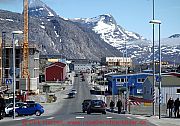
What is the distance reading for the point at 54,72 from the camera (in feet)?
555

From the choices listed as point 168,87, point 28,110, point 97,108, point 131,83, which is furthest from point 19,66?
point 97,108

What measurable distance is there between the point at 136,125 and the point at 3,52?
3924 inches

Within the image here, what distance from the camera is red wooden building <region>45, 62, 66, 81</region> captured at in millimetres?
166000

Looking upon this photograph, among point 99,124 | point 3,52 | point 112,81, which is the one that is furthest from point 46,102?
point 99,124

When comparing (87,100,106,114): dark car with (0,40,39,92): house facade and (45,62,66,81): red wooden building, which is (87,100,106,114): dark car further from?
(45,62,66,81): red wooden building

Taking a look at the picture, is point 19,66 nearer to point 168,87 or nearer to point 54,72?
point 54,72

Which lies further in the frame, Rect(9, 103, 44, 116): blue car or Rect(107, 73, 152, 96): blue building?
Rect(107, 73, 152, 96): blue building

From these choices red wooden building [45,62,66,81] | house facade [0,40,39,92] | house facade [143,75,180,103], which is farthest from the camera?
red wooden building [45,62,66,81]

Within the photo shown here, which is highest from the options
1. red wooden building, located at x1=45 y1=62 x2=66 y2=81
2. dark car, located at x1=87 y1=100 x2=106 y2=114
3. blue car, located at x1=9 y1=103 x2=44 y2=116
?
red wooden building, located at x1=45 y1=62 x2=66 y2=81

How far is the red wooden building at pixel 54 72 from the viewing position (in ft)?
545

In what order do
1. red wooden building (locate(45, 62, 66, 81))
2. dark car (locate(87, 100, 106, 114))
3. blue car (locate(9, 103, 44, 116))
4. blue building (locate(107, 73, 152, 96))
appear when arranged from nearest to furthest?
dark car (locate(87, 100, 106, 114))
blue car (locate(9, 103, 44, 116))
blue building (locate(107, 73, 152, 96))
red wooden building (locate(45, 62, 66, 81))

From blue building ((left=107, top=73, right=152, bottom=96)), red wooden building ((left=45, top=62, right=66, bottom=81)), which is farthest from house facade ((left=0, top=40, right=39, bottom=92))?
red wooden building ((left=45, top=62, right=66, bottom=81))

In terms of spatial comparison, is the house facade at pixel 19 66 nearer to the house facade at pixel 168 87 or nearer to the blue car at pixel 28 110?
the house facade at pixel 168 87

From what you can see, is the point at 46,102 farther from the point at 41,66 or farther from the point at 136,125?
the point at 41,66
